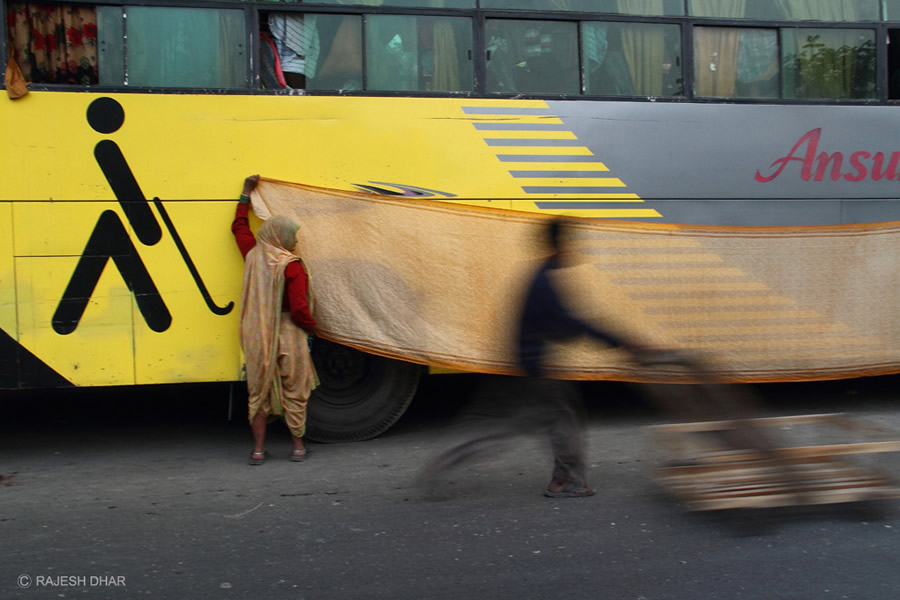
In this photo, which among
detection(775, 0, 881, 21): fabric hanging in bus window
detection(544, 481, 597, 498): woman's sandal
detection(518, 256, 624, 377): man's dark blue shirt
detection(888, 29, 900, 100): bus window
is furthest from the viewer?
detection(888, 29, 900, 100): bus window

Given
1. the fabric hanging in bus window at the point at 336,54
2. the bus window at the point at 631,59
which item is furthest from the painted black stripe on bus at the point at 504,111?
the fabric hanging in bus window at the point at 336,54

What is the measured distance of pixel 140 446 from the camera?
5.97 metres

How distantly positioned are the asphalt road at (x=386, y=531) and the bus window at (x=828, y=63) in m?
2.85

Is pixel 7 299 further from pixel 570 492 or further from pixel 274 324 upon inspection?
pixel 570 492

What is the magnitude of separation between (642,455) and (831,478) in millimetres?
1569

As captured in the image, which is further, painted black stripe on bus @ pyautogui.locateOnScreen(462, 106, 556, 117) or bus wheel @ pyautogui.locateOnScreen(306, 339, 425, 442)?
bus wheel @ pyautogui.locateOnScreen(306, 339, 425, 442)

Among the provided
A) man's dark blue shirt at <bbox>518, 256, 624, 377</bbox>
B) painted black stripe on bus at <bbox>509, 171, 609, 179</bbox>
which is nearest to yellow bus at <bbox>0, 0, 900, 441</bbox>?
painted black stripe on bus at <bbox>509, 171, 609, 179</bbox>

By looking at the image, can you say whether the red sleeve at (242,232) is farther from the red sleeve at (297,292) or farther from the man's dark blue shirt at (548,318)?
the man's dark blue shirt at (548,318)

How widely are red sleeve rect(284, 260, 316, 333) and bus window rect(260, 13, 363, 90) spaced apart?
51.3 inches

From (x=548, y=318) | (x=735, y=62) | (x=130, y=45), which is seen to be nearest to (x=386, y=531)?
(x=548, y=318)

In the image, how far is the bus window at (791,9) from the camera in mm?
6137

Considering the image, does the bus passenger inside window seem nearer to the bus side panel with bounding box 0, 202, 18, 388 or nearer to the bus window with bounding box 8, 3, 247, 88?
the bus window with bounding box 8, 3, 247, 88

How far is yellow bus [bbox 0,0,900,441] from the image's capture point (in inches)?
208

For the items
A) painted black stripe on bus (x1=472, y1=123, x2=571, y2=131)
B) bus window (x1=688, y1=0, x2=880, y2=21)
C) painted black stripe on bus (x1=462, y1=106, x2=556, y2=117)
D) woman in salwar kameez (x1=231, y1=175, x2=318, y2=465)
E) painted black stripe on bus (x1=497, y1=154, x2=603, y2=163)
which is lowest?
woman in salwar kameez (x1=231, y1=175, x2=318, y2=465)
